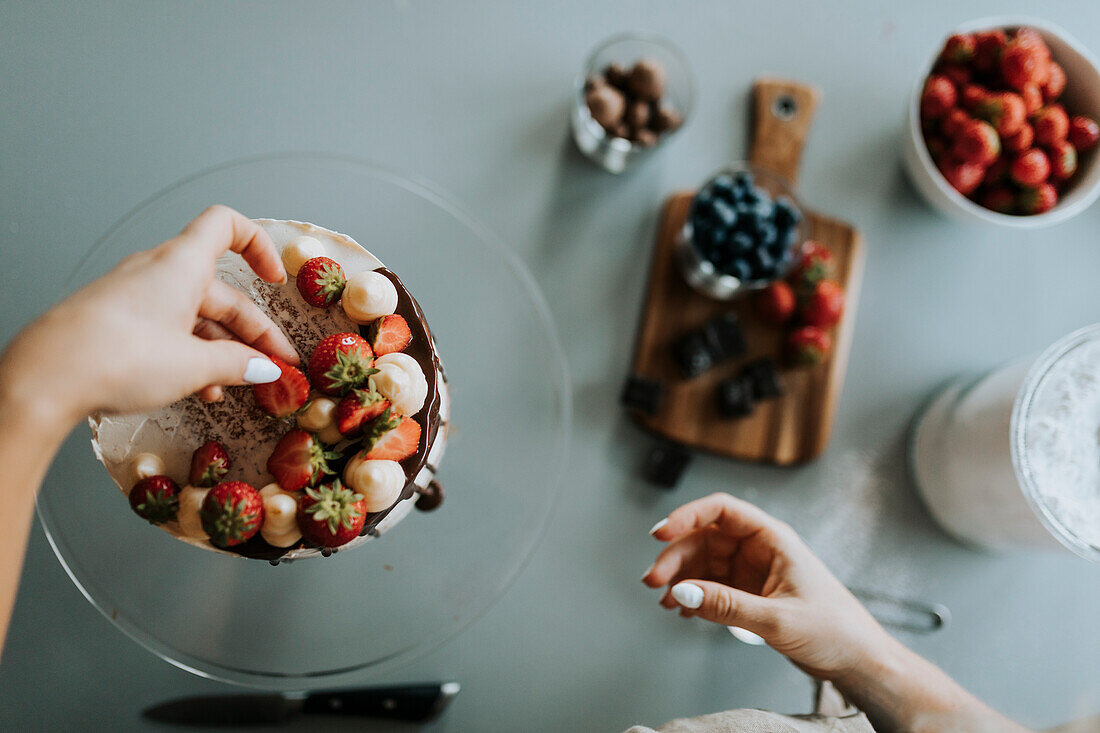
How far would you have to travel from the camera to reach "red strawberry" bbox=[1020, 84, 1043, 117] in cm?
150

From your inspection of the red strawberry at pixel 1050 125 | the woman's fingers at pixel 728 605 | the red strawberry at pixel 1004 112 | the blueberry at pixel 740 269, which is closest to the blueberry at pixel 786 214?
A: the blueberry at pixel 740 269

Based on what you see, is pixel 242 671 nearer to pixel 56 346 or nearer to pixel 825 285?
pixel 56 346

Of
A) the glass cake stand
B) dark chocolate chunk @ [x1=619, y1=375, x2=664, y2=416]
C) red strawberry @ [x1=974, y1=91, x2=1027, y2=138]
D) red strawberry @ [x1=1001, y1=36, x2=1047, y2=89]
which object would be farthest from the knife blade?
red strawberry @ [x1=1001, y1=36, x2=1047, y2=89]

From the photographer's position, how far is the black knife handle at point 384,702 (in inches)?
55.5

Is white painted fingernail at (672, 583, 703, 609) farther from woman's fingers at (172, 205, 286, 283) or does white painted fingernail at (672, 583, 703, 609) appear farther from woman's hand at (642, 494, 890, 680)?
woman's fingers at (172, 205, 286, 283)

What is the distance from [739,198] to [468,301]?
23.9 inches

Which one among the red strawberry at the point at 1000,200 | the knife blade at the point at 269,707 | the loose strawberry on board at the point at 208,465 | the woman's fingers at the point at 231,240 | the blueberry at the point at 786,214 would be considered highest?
the red strawberry at the point at 1000,200

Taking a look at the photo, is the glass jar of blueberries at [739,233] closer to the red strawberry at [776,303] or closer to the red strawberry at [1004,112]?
the red strawberry at [776,303]

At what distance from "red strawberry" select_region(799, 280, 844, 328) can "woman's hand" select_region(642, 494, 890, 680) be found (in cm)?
50

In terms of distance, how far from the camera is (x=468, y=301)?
55.1 inches

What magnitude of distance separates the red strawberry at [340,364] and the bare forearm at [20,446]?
0.33 metres

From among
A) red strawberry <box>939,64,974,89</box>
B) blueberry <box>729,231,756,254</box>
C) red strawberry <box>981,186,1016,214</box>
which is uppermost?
red strawberry <box>939,64,974,89</box>

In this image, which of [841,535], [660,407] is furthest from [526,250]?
[841,535]

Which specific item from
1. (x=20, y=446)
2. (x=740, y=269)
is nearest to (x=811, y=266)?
(x=740, y=269)
